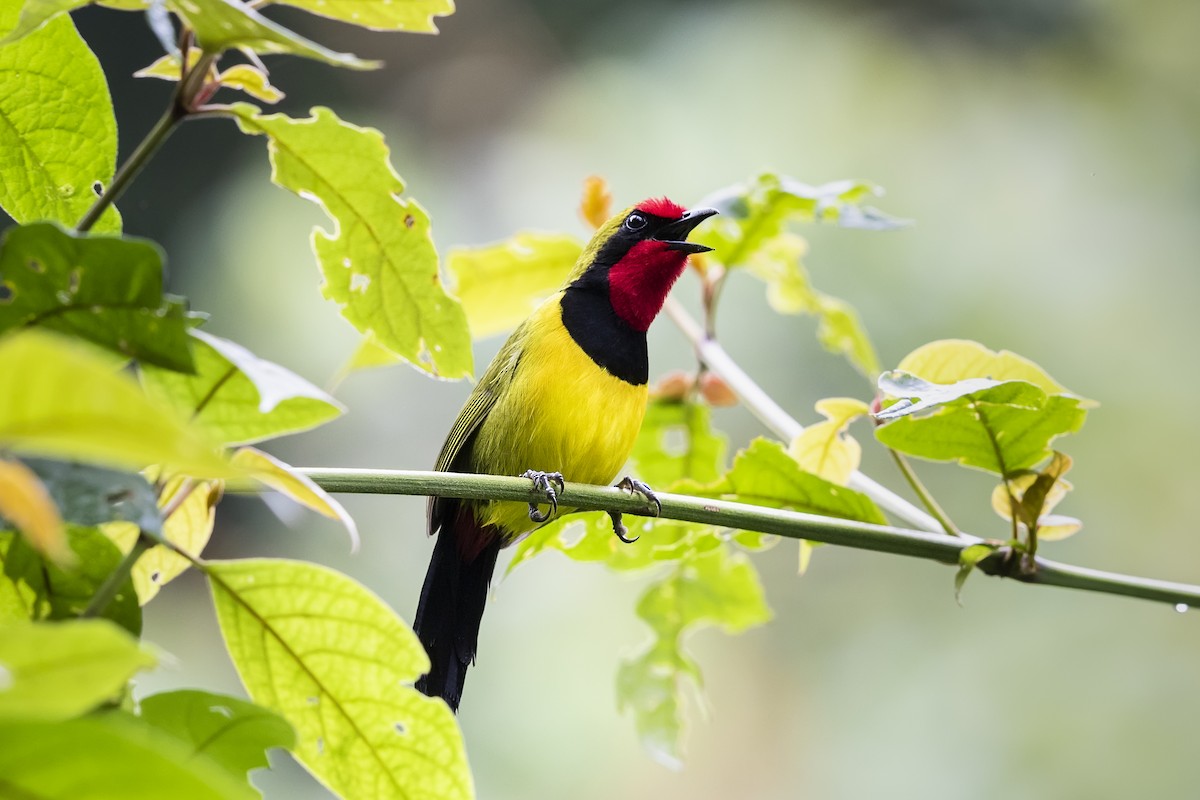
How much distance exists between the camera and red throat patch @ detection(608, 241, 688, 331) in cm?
308

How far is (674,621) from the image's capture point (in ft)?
8.27

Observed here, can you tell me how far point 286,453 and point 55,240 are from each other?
6607 millimetres

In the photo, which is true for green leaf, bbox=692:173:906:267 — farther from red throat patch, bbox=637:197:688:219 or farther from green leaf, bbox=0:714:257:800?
green leaf, bbox=0:714:257:800

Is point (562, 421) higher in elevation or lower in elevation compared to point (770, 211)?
lower

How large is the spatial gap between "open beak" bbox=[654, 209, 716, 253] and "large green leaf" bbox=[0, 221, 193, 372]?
77.7 inches

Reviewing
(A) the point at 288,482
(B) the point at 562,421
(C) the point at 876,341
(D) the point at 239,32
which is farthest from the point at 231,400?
(C) the point at 876,341

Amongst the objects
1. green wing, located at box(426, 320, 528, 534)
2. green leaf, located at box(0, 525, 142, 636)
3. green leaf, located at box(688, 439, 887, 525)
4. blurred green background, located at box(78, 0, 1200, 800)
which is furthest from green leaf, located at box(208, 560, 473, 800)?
blurred green background, located at box(78, 0, 1200, 800)

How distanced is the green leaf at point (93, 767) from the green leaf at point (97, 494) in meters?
0.27

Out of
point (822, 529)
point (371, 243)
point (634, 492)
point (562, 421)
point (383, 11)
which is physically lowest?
point (562, 421)

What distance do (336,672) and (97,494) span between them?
378 millimetres

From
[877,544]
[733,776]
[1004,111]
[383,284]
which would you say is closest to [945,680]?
[733,776]

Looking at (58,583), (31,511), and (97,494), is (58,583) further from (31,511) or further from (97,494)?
(31,511)

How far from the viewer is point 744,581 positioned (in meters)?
2.48

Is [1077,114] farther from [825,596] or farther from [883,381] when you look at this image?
[883,381]
